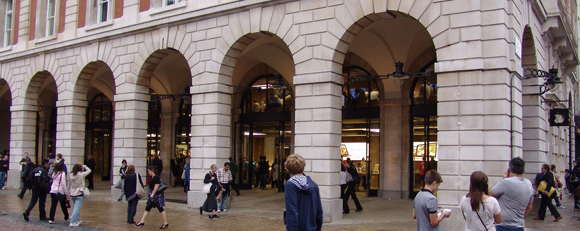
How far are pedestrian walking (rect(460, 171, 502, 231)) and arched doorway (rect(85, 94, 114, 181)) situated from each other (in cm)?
2674

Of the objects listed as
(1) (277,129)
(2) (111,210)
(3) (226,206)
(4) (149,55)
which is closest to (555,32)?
(1) (277,129)

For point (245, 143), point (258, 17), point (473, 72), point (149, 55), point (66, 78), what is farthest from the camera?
point (245, 143)

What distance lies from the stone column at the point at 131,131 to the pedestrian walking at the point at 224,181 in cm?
485

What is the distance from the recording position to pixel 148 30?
18.7 m

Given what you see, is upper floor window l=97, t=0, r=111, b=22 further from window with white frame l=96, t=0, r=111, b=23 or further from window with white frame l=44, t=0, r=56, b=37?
window with white frame l=44, t=0, r=56, b=37

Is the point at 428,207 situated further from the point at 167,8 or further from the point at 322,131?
the point at 167,8

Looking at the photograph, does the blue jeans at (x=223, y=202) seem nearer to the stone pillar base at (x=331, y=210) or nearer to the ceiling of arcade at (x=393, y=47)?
the stone pillar base at (x=331, y=210)

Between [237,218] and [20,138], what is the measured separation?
50.0 ft

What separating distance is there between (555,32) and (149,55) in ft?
47.5

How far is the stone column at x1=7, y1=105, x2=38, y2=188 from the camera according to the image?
24578 mm

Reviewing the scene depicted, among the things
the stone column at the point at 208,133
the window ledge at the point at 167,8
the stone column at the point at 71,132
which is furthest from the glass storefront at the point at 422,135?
the stone column at the point at 71,132

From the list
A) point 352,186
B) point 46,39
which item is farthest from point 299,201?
point 46,39

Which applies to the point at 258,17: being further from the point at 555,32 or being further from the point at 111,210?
the point at 555,32

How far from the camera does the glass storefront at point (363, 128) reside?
66.0 ft
